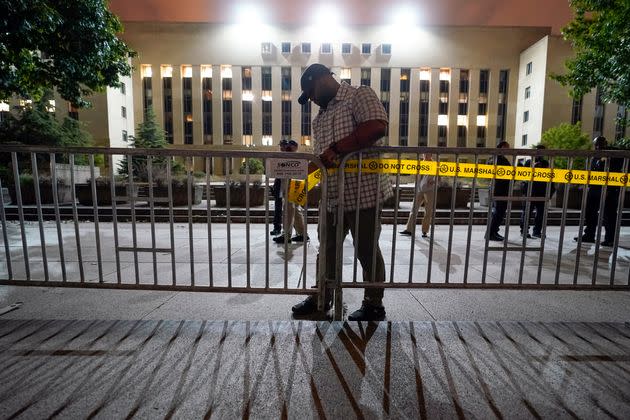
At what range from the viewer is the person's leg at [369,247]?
9.22 ft

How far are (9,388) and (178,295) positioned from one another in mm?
1634

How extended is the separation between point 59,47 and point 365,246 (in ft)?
35.6

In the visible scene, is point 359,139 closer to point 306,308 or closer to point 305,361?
point 306,308

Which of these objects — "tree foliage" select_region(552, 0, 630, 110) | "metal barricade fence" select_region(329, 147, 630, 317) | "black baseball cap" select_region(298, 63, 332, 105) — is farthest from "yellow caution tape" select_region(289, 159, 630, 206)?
"tree foliage" select_region(552, 0, 630, 110)

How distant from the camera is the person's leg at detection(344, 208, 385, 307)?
9.22ft

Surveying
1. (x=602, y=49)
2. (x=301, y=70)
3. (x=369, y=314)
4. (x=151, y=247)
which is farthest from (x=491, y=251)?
(x=301, y=70)

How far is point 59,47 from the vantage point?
9.16 metres

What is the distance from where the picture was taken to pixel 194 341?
2459 mm

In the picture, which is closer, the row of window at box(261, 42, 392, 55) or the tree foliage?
the tree foliage

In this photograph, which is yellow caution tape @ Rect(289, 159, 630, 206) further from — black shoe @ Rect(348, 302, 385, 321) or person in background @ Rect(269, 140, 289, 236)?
person in background @ Rect(269, 140, 289, 236)

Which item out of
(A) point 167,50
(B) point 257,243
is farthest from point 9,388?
(A) point 167,50

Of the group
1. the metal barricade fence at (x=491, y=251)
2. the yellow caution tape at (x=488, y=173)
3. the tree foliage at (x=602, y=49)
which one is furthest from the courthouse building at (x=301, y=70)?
the yellow caution tape at (x=488, y=173)

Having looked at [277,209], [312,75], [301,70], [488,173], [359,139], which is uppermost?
[301,70]

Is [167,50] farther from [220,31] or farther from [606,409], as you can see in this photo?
[606,409]
